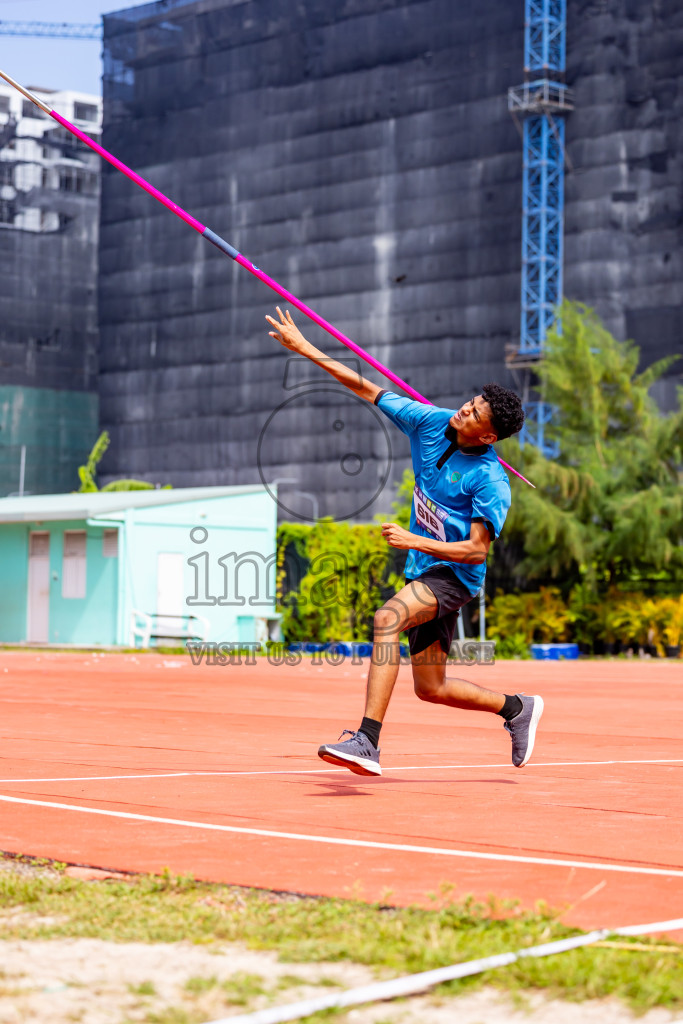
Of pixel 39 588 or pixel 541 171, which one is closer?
pixel 39 588

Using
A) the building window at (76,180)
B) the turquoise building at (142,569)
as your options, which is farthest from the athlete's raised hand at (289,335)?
the building window at (76,180)

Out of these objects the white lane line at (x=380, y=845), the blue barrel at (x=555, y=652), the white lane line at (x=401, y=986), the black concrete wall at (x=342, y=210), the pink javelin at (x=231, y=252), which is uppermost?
the black concrete wall at (x=342, y=210)

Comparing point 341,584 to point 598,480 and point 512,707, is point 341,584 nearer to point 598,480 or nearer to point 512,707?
point 598,480

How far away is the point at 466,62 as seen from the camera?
60.8 meters

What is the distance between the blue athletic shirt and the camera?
23.1 ft

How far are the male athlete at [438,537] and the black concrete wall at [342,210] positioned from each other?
153 feet

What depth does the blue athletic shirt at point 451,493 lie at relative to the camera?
7.05 m

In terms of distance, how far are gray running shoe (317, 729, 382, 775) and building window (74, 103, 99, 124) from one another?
108 meters

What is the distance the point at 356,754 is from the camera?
6.64 m

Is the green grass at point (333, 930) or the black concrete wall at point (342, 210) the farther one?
the black concrete wall at point (342, 210)

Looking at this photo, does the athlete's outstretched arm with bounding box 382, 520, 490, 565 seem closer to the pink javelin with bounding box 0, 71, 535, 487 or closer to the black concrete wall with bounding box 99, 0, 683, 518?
the pink javelin with bounding box 0, 71, 535, 487

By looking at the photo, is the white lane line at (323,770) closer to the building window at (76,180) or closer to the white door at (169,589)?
the white door at (169,589)

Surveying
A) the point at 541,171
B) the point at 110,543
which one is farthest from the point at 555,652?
the point at 541,171

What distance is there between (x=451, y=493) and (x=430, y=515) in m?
0.16
